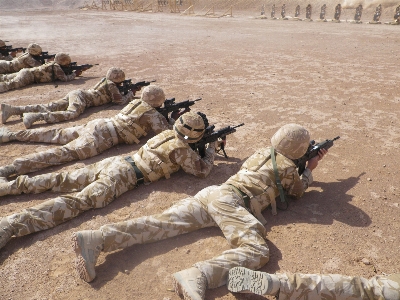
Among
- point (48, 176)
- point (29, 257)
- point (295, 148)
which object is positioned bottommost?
point (29, 257)

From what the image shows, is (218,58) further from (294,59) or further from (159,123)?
(159,123)

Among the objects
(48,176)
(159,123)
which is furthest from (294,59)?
(48,176)

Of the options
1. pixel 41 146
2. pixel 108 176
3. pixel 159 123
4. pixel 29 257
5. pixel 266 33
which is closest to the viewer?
pixel 29 257

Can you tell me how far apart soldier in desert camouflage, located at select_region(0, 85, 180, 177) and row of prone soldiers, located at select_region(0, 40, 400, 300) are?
0.07 feet

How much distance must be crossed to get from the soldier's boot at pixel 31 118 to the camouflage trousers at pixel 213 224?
535 cm

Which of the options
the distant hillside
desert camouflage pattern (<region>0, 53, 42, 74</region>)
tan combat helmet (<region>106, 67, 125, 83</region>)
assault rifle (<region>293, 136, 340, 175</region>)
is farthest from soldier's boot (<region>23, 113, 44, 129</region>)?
the distant hillside

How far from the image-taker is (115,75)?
27.6 feet

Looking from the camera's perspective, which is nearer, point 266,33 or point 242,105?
point 242,105

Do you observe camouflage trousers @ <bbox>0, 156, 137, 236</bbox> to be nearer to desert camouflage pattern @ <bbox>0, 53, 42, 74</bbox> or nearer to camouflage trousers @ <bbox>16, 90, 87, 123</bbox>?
camouflage trousers @ <bbox>16, 90, 87, 123</bbox>

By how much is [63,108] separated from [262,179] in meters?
6.60

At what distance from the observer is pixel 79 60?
50.2 feet

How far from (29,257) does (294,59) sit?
12.9 meters

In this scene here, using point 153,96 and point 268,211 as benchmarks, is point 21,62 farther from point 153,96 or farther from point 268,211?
point 268,211

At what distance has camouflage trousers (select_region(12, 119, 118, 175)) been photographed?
5648mm
